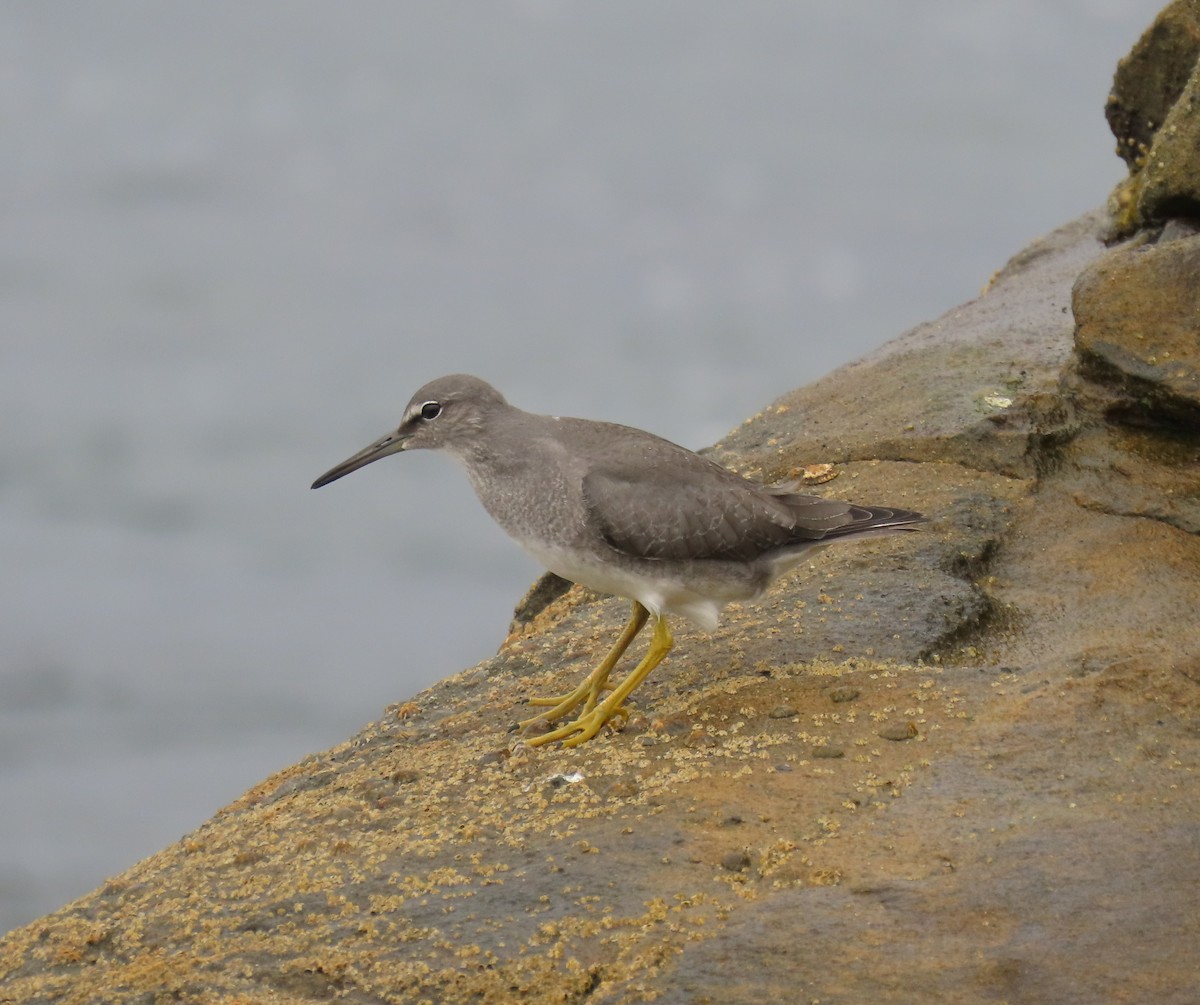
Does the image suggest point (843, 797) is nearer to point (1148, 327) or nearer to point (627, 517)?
point (627, 517)

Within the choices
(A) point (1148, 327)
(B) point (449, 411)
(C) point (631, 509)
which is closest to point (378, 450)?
(B) point (449, 411)

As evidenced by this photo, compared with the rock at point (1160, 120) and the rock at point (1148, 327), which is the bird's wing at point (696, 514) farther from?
the rock at point (1160, 120)

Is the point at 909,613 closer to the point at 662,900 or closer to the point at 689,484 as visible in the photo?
the point at 689,484

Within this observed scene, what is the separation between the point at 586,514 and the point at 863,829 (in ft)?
7.77

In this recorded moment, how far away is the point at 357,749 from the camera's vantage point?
7.81m

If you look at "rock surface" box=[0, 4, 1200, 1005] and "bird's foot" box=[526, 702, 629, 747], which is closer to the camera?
"rock surface" box=[0, 4, 1200, 1005]

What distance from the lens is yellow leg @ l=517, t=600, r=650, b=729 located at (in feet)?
25.0

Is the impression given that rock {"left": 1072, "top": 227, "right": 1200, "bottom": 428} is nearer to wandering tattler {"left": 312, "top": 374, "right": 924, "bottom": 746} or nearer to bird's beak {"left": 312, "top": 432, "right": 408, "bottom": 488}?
wandering tattler {"left": 312, "top": 374, "right": 924, "bottom": 746}

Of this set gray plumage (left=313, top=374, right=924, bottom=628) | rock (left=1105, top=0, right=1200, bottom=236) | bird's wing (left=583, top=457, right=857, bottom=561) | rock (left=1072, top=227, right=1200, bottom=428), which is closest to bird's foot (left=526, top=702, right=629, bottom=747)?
gray plumage (left=313, top=374, right=924, bottom=628)

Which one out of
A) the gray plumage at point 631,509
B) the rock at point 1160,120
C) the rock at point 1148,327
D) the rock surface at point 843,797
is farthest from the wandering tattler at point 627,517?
the rock at point 1160,120

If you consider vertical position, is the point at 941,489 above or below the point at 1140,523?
above

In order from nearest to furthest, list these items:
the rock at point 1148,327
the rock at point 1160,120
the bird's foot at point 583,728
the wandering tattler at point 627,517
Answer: the bird's foot at point 583,728
the wandering tattler at point 627,517
the rock at point 1148,327
the rock at point 1160,120

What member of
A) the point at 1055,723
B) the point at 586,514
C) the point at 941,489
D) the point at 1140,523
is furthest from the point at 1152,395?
the point at 586,514

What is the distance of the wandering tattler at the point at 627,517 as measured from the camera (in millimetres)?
7527
